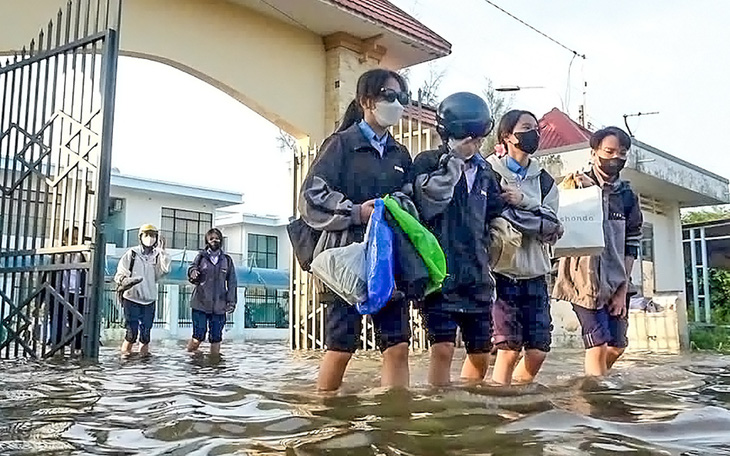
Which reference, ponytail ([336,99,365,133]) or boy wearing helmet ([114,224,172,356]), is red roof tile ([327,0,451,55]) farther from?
ponytail ([336,99,365,133])

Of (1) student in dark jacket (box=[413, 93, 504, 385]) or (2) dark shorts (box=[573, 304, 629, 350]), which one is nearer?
(1) student in dark jacket (box=[413, 93, 504, 385])

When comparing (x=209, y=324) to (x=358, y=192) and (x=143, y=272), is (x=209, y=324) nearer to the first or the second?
(x=143, y=272)

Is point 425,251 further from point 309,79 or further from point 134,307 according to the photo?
point 309,79

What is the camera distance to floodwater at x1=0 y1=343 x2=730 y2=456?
242cm

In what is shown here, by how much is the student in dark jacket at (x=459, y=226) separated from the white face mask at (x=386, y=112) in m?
0.27

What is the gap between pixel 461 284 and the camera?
12.6ft

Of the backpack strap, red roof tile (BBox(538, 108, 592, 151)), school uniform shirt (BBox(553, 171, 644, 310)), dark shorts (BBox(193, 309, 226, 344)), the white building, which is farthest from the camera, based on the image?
the white building

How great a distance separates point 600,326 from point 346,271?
2.11m

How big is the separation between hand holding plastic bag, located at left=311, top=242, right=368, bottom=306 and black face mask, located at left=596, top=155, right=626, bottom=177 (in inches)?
84.0

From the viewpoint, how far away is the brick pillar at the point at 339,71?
1141 cm

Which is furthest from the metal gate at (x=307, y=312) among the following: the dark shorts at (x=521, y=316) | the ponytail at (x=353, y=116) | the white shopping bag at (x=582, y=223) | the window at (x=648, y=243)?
the window at (x=648, y=243)

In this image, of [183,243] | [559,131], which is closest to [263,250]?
[183,243]

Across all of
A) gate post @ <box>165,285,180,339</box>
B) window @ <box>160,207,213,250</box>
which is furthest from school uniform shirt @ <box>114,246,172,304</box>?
window @ <box>160,207,213,250</box>

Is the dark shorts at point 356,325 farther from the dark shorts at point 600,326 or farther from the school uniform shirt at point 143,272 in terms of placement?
the school uniform shirt at point 143,272
